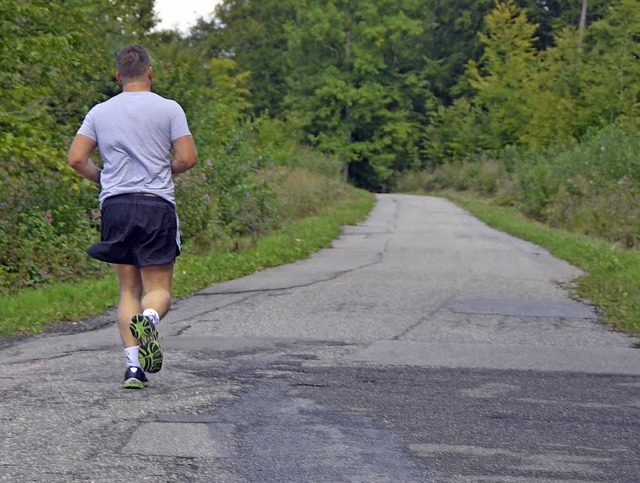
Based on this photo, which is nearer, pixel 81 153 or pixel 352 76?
pixel 81 153

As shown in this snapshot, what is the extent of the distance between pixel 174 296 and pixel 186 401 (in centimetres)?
525

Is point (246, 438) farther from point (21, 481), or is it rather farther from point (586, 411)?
point (586, 411)

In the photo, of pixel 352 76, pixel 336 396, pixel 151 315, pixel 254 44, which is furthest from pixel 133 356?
pixel 254 44

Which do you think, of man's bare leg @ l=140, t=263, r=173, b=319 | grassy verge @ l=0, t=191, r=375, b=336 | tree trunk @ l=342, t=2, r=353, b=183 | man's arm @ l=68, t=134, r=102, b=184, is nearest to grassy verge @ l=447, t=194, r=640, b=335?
grassy verge @ l=0, t=191, r=375, b=336

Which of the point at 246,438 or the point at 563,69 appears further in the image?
the point at 563,69

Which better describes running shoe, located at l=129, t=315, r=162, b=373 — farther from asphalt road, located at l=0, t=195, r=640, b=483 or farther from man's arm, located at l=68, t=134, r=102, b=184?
man's arm, located at l=68, t=134, r=102, b=184

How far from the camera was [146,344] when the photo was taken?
524 cm

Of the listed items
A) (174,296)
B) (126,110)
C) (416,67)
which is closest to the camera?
(126,110)

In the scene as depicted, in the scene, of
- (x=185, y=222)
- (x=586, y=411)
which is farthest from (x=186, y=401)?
(x=185, y=222)

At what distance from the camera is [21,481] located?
145 inches

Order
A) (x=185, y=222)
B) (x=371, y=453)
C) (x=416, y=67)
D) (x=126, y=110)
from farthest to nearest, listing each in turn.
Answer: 1. (x=416, y=67)
2. (x=185, y=222)
3. (x=126, y=110)
4. (x=371, y=453)

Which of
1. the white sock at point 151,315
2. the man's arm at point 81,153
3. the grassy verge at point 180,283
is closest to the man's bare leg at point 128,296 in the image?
the white sock at point 151,315

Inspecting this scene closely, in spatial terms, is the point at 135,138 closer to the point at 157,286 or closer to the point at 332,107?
the point at 157,286

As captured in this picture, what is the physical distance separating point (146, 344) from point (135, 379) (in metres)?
0.25
